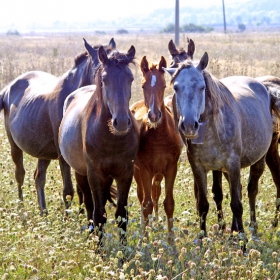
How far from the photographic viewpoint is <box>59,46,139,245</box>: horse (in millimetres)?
5324

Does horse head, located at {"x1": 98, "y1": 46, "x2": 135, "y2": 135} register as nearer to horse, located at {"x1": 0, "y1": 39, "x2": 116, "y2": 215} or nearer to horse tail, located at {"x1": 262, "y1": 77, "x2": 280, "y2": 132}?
horse, located at {"x1": 0, "y1": 39, "x2": 116, "y2": 215}

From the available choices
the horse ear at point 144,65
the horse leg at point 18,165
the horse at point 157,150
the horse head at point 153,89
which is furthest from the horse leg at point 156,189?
the horse leg at point 18,165

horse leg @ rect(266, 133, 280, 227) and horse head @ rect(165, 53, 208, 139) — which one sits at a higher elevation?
horse head @ rect(165, 53, 208, 139)

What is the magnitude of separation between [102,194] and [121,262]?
81 centimetres

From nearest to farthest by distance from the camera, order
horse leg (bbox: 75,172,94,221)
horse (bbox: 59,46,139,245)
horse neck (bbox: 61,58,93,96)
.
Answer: horse (bbox: 59,46,139,245) < horse leg (bbox: 75,172,94,221) < horse neck (bbox: 61,58,93,96)

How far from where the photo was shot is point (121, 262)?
5.37 m

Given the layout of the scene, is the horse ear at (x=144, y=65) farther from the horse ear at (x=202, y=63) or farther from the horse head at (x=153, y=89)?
the horse ear at (x=202, y=63)

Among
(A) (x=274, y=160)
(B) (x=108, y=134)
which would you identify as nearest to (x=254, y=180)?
(A) (x=274, y=160)

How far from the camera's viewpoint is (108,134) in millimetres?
5590

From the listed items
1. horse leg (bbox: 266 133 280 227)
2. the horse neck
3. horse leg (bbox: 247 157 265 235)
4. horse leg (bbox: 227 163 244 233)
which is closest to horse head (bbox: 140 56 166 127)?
horse leg (bbox: 227 163 244 233)

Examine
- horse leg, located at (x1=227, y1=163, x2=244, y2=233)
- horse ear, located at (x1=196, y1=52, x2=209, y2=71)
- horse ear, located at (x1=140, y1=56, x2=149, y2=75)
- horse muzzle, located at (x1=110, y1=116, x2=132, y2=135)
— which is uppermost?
horse ear, located at (x1=196, y1=52, x2=209, y2=71)

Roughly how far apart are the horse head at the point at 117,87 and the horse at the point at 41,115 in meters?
1.17

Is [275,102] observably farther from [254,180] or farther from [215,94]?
[215,94]

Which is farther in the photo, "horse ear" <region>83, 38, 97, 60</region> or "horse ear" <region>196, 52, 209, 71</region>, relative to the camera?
"horse ear" <region>83, 38, 97, 60</region>
